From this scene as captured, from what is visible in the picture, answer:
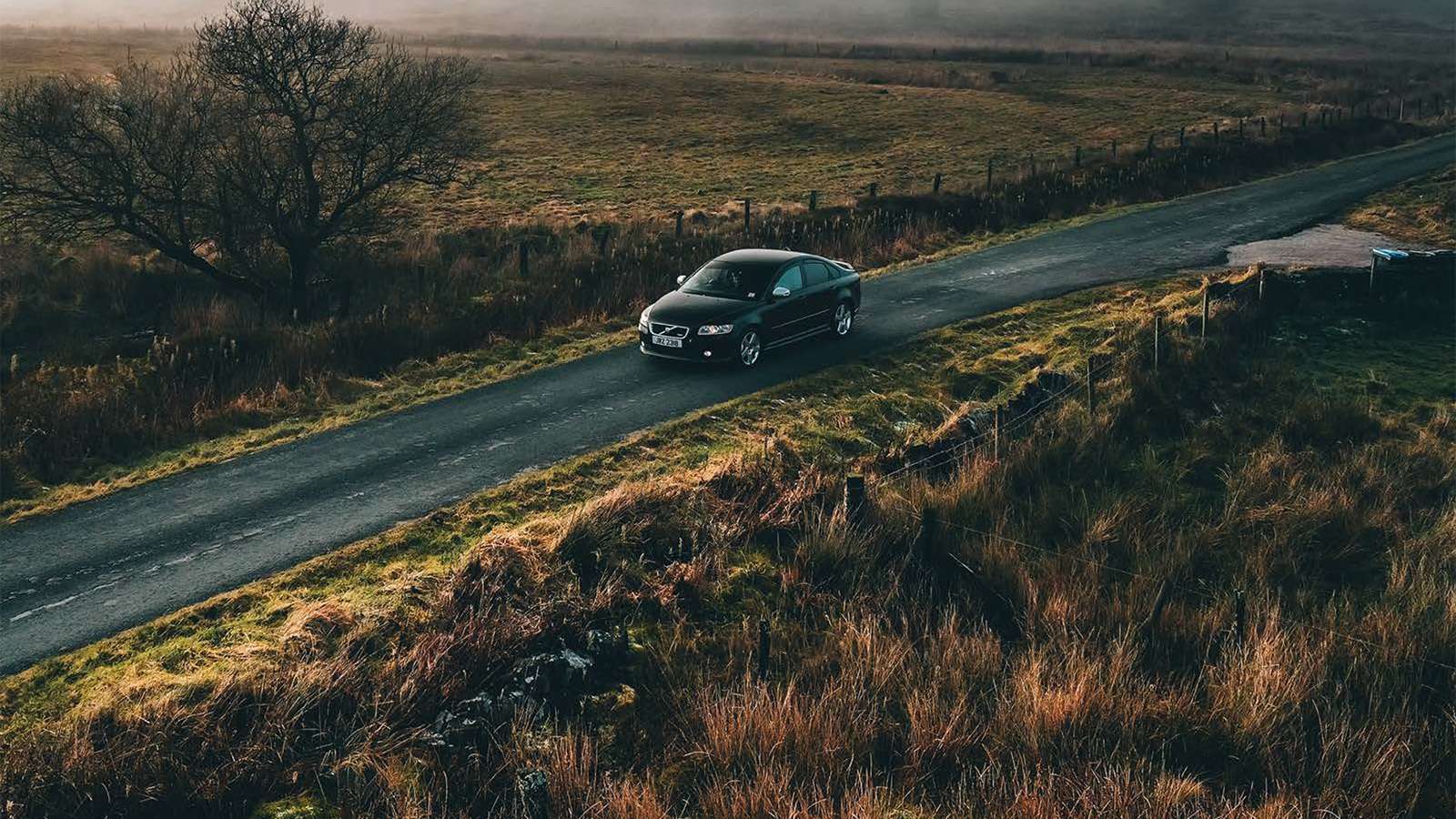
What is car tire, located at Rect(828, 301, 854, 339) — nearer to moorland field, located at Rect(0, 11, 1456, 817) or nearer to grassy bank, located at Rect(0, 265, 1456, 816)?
moorland field, located at Rect(0, 11, 1456, 817)

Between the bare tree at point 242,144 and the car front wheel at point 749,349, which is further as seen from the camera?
the bare tree at point 242,144

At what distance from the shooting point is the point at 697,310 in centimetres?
1652

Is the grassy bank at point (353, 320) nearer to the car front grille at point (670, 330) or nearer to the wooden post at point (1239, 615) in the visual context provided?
the car front grille at point (670, 330)

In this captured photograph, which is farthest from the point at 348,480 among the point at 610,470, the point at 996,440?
the point at 996,440

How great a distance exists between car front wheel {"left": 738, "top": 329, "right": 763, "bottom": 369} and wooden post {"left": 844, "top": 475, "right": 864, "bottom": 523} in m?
5.01

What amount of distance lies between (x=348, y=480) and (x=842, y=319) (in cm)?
875

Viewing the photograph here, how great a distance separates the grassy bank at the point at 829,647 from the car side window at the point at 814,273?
10.2ft

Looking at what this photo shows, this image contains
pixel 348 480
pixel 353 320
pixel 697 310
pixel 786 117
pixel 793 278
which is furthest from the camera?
pixel 786 117

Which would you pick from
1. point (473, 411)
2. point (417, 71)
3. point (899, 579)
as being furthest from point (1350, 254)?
point (417, 71)

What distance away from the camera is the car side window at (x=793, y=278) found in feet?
56.1

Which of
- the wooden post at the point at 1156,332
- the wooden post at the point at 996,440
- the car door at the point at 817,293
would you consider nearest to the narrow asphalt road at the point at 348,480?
the car door at the point at 817,293

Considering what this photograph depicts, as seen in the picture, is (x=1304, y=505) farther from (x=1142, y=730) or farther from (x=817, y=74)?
(x=817, y=74)

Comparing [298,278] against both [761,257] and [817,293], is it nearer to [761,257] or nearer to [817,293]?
[761,257]

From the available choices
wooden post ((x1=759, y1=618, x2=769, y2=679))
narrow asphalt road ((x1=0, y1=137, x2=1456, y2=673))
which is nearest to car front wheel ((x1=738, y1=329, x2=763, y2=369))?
narrow asphalt road ((x1=0, y1=137, x2=1456, y2=673))
